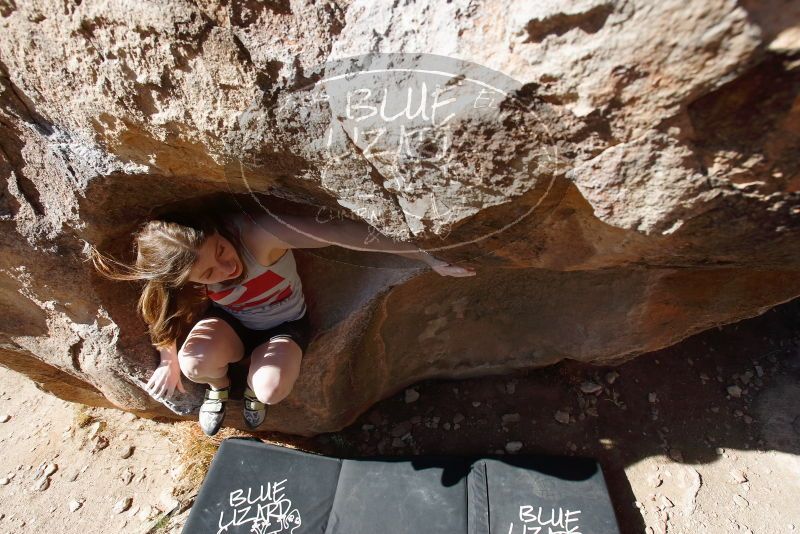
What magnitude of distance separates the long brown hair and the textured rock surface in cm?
7

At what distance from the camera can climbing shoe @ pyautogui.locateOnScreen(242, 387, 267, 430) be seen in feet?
5.75

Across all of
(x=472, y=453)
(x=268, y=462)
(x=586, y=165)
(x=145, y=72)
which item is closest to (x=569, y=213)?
(x=586, y=165)

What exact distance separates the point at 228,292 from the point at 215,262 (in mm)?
223

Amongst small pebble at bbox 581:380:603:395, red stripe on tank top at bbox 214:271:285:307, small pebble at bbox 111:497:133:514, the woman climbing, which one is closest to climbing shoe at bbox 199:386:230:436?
the woman climbing

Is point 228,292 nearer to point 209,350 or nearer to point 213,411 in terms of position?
point 209,350

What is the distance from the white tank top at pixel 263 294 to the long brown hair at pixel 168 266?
39 millimetres

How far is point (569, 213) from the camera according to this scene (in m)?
1.01

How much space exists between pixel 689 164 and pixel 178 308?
1.40m

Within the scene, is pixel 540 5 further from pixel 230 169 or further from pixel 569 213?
pixel 230 169

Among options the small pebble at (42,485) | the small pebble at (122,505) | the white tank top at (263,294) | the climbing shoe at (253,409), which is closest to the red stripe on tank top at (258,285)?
the white tank top at (263,294)

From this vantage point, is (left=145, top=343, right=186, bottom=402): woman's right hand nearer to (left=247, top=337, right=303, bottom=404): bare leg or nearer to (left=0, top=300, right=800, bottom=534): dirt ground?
(left=247, top=337, right=303, bottom=404): bare leg

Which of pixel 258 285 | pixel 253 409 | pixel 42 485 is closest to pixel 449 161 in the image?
pixel 258 285

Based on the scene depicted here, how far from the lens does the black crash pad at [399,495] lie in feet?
5.65

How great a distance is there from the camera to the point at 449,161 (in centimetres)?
90
